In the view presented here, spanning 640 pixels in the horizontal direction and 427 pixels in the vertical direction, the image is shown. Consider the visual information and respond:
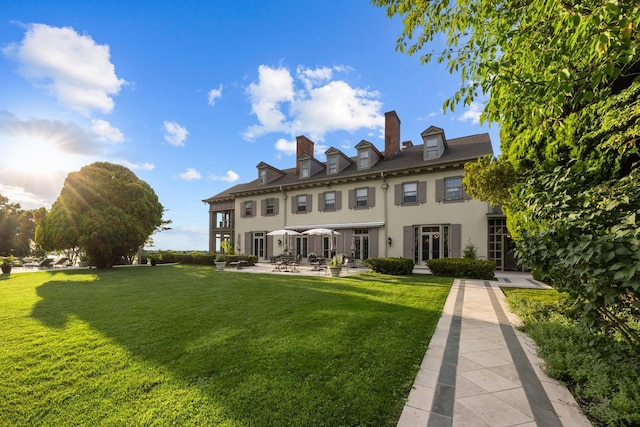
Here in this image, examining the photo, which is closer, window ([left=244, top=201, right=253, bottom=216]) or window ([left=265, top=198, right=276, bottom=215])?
window ([left=265, top=198, right=276, bottom=215])

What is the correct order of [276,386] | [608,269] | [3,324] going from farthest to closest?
A: [3,324]
[276,386]
[608,269]

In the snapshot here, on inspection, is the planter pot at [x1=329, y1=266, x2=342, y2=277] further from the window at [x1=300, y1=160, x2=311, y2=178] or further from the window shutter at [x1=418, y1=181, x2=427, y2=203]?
the window at [x1=300, y1=160, x2=311, y2=178]

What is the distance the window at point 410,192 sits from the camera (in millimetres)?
16500

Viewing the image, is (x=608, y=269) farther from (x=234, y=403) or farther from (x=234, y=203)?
(x=234, y=203)

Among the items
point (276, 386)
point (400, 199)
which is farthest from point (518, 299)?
point (400, 199)

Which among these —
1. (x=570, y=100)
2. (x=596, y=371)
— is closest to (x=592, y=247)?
(x=596, y=371)

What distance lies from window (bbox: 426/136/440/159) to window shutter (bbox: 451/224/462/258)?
175 inches

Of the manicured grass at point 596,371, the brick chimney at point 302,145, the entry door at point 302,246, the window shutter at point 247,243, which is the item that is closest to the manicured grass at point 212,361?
the manicured grass at point 596,371

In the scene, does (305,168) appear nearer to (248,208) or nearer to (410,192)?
(248,208)

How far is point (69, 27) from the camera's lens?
771cm

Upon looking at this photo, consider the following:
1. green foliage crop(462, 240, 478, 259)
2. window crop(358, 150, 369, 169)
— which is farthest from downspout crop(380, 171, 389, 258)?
green foliage crop(462, 240, 478, 259)

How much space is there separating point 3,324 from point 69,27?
790cm

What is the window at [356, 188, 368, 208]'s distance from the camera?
18.2 metres

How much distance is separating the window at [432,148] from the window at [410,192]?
1977 mm
